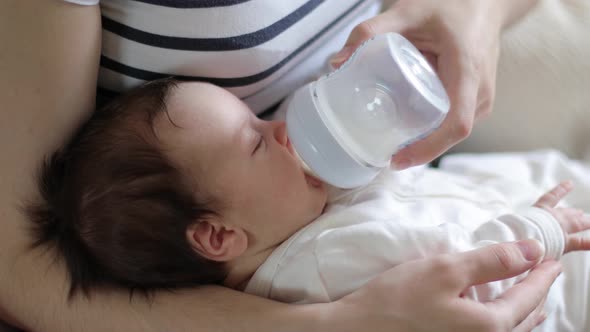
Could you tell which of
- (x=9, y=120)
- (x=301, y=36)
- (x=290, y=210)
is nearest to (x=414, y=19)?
(x=301, y=36)

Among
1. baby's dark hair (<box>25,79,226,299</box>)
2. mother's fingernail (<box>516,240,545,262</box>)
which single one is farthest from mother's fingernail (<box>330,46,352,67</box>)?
mother's fingernail (<box>516,240,545,262</box>)

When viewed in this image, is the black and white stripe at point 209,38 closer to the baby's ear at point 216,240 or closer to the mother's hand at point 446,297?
the baby's ear at point 216,240

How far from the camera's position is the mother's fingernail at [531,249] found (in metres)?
0.76

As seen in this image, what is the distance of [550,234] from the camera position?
85 cm

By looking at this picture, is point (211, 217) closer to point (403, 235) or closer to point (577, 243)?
point (403, 235)

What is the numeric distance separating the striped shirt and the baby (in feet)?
0.12

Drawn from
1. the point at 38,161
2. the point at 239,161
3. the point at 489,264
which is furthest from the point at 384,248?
the point at 38,161

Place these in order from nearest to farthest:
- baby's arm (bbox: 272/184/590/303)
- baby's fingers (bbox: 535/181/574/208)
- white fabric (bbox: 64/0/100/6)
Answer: white fabric (bbox: 64/0/100/6) < baby's arm (bbox: 272/184/590/303) < baby's fingers (bbox: 535/181/574/208)

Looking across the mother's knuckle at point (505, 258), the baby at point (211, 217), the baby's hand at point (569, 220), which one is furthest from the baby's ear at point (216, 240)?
the baby's hand at point (569, 220)

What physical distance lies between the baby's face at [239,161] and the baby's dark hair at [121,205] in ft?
0.08

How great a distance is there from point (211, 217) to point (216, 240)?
41mm

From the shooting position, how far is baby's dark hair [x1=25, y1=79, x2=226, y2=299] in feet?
2.61

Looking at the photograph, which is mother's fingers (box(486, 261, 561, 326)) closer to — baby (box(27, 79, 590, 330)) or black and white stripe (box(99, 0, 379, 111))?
baby (box(27, 79, 590, 330))

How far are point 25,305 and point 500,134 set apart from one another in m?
0.96
